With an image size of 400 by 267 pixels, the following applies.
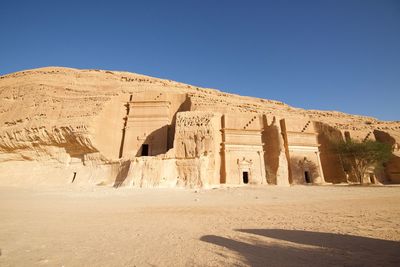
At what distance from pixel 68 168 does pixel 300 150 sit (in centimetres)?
2468

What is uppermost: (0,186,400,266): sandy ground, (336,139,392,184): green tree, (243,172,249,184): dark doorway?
(336,139,392,184): green tree

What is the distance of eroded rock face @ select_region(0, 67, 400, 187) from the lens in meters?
20.1

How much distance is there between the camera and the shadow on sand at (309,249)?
2859 millimetres

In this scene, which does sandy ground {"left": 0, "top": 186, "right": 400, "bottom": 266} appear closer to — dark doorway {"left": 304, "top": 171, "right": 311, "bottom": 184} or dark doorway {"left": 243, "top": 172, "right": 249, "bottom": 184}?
dark doorway {"left": 243, "top": 172, "right": 249, "bottom": 184}

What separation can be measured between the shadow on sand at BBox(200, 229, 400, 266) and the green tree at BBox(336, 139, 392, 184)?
23.0 m

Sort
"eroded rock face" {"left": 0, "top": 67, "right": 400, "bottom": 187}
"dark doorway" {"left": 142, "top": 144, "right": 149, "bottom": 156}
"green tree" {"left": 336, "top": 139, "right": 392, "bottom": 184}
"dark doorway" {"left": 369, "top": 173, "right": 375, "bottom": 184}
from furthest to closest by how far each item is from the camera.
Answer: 1. "dark doorway" {"left": 369, "top": 173, "right": 375, "bottom": 184}
2. "dark doorway" {"left": 142, "top": 144, "right": 149, "bottom": 156}
3. "green tree" {"left": 336, "top": 139, "right": 392, "bottom": 184}
4. "eroded rock face" {"left": 0, "top": 67, "right": 400, "bottom": 187}

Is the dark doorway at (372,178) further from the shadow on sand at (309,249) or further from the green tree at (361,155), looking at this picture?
the shadow on sand at (309,249)

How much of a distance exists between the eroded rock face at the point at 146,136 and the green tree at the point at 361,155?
5.26 feet

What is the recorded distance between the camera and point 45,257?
319 cm

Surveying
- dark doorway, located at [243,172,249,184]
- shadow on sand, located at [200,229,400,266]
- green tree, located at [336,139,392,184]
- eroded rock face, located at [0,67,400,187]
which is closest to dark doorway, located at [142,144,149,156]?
eroded rock face, located at [0,67,400,187]

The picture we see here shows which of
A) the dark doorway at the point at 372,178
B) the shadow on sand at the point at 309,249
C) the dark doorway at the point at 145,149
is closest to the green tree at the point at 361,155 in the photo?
the dark doorway at the point at 372,178

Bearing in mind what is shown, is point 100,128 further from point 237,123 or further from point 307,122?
point 307,122

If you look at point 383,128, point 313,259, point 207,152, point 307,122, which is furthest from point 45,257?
point 383,128

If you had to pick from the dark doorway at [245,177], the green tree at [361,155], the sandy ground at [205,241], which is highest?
the green tree at [361,155]
